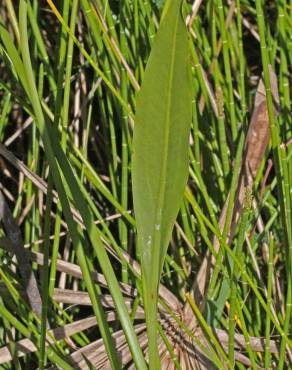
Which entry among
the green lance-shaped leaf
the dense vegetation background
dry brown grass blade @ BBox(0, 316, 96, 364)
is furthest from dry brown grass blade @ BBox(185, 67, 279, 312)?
the green lance-shaped leaf

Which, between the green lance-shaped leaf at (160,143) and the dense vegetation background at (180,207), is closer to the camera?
the green lance-shaped leaf at (160,143)

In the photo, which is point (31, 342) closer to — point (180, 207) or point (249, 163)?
point (180, 207)

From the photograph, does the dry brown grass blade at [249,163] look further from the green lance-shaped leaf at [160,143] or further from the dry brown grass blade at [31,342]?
the green lance-shaped leaf at [160,143]

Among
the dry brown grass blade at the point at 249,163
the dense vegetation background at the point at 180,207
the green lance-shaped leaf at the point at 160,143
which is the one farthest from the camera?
the dry brown grass blade at the point at 249,163

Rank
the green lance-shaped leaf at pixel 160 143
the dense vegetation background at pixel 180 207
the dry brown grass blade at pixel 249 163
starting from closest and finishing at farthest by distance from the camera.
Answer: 1. the green lance-shaped leaf at pixel 160 143
2. the dense vegetation background at pixel 180 207
3. the dry brown grass blade at pixel 249 163

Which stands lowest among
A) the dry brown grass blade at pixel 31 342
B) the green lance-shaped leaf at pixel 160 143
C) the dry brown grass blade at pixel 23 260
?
the dry brown grass blade at pixel 31 342

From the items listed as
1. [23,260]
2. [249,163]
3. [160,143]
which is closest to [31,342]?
[23,260]

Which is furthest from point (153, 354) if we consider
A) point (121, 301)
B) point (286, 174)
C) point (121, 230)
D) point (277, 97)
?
point (277, 97)

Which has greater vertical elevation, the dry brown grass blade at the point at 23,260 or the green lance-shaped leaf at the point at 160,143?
the green lance-shaped leaf at the point at 160,143

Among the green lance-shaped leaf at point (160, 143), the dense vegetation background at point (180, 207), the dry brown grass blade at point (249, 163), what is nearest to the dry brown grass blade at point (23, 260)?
the dense vegetation background at point (180, 207)
